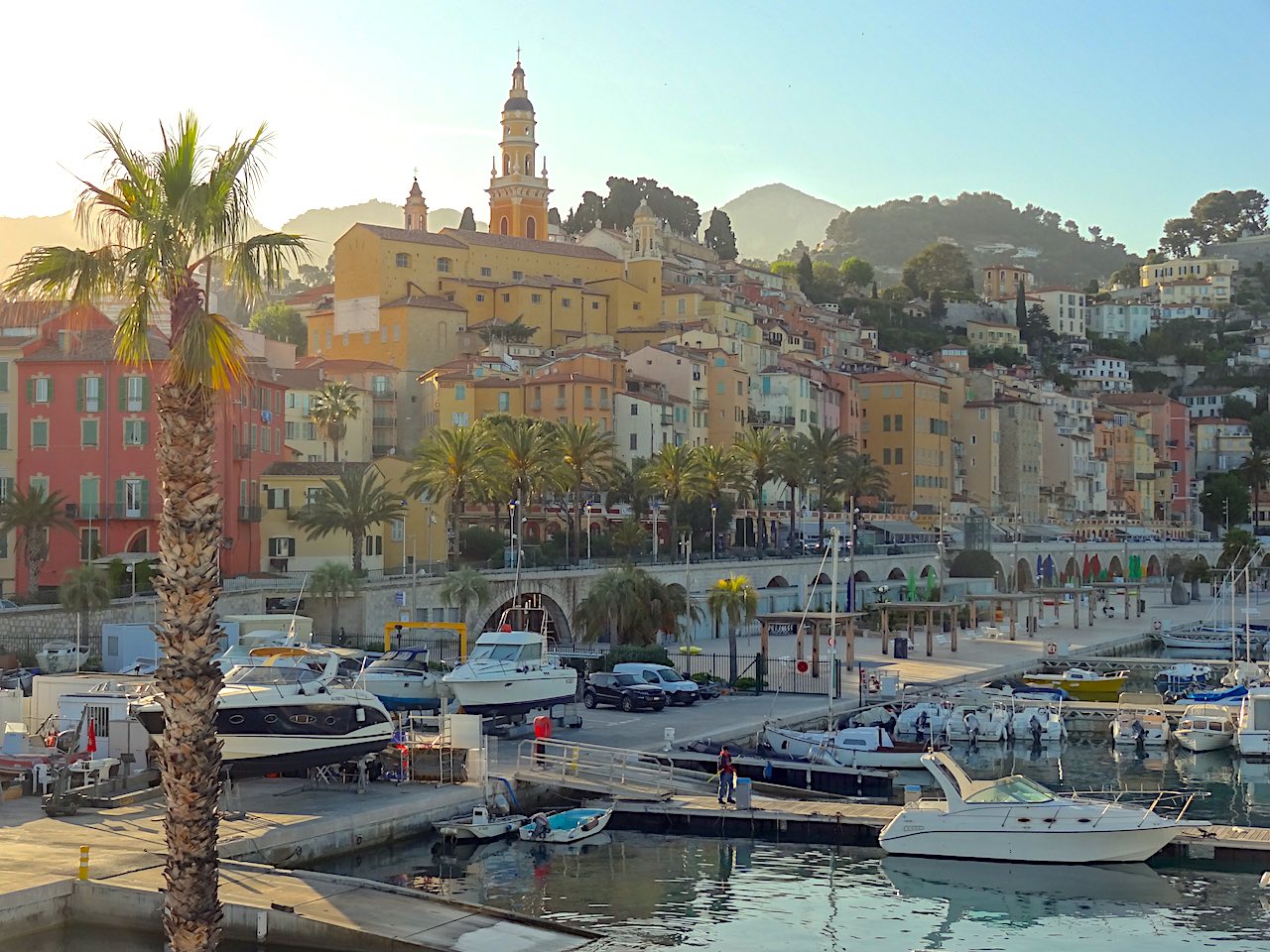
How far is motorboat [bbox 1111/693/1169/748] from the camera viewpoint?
5281 cm

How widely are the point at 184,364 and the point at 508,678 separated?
28343mm

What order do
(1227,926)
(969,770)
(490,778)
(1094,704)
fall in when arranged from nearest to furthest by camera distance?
(1227,926), (490,778), (969,770), (1094,704)

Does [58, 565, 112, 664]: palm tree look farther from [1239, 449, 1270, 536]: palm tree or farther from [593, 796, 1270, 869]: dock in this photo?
[1239, 449, 1270, 536]: palm tree

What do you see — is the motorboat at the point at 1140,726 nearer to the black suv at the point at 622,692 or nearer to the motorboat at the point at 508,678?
the black suv at the point at 622,692

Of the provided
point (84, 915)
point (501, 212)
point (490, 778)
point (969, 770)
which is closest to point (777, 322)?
point (501, 212)

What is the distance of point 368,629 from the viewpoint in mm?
61625

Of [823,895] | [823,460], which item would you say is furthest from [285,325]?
[823,895]

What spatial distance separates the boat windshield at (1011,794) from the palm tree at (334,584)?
3264 centimetres

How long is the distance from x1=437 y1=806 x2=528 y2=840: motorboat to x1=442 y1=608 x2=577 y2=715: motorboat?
9.81 metres

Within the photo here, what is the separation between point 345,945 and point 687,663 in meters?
37.2

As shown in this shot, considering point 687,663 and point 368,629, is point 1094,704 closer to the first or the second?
point 687,663

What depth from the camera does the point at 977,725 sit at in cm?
5341

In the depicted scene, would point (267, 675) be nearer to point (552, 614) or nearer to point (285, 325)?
point (552, 614)

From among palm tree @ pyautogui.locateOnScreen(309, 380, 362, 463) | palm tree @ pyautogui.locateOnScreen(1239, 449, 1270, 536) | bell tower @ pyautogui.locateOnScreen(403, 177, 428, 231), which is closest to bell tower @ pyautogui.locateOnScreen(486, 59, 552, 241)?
bell tower @ pyautogui.locateOnScreen(403, 177, 428, 231)
